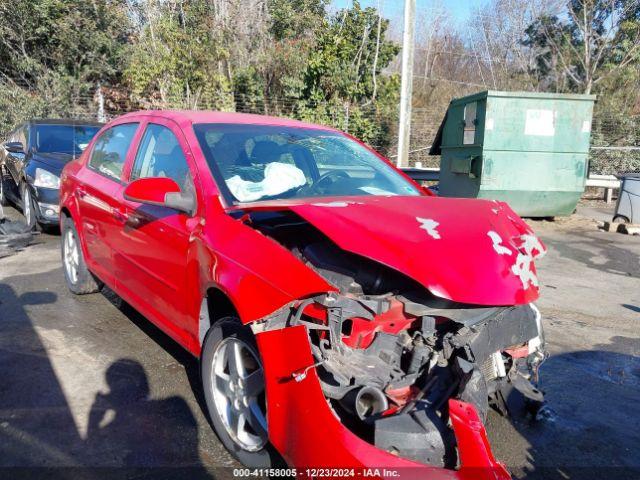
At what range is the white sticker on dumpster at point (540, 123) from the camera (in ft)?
31.3

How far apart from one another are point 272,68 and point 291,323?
51.9 feet

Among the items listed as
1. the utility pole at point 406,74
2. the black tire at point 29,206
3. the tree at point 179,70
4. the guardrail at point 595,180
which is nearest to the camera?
the black tire at point 29,206

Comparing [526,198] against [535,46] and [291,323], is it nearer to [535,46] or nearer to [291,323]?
[291,323]

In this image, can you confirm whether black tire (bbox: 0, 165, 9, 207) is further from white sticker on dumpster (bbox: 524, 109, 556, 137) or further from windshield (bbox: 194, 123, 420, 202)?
white sticker on dumpster (bbox: 524, 109, 556, 137)

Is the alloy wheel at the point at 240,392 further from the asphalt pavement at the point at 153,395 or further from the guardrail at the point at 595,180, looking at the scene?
the guardrail at the point at 595,180

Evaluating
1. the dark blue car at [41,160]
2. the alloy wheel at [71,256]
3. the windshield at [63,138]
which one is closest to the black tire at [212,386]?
the alloy wheel at [71,256]

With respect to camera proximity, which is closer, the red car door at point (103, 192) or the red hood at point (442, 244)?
the red hood at point (442, 244)

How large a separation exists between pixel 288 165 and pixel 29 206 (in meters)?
6.08

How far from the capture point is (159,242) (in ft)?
10.8

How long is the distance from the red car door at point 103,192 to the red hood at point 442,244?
187 cm

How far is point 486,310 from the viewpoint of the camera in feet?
7.95

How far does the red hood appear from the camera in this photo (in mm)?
2178

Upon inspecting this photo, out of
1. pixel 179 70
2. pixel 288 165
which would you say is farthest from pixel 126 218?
pixel 179 70

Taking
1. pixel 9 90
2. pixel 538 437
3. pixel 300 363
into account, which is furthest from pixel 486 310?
pixel 9 90
